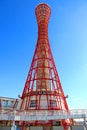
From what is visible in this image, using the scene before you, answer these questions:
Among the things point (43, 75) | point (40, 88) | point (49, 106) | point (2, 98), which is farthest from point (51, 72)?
point (2, 98)

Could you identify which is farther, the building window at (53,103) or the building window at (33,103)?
the building window at (33,103)

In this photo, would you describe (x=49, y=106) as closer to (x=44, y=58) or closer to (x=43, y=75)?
(x=43, y=75)

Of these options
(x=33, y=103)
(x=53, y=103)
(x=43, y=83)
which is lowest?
(x=53, y=103)

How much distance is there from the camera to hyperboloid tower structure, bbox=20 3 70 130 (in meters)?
33.5

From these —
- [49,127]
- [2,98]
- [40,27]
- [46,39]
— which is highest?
[40,27]

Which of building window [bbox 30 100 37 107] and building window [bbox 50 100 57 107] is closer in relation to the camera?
building window [bbox 50 100 57 107]

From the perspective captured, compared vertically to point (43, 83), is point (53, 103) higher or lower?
lower

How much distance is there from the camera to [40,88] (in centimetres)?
3566

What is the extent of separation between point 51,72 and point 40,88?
4349 mm

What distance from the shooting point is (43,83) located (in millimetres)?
36781

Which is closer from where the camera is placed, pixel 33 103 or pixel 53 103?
pixel 53 103

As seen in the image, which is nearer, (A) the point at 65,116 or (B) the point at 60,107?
(A) the point at 65,116

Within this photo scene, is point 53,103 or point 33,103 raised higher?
point 33,103

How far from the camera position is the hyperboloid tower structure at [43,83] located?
33.5 metres
